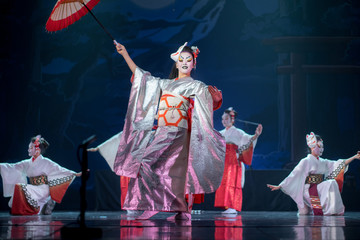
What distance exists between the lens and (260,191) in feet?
22.6

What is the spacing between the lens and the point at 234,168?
623cm

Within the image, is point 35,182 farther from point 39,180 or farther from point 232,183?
point 232,183

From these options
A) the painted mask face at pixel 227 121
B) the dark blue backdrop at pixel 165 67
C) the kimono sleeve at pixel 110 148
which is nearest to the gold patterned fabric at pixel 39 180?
the kimono sleeve at pixel 110 148

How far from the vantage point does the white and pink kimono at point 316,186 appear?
5.94 m

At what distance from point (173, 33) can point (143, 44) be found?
60cm

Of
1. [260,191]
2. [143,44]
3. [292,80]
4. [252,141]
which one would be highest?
[143,44]

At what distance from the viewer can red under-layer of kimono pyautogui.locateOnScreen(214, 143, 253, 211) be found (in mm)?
6105

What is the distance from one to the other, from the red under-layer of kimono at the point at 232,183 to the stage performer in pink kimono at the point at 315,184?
0.58m

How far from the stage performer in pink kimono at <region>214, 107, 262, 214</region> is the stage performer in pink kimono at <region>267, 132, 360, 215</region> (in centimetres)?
59

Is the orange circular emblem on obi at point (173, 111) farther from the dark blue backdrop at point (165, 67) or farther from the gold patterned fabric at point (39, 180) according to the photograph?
the dark blue backdrop at point (165, 67)

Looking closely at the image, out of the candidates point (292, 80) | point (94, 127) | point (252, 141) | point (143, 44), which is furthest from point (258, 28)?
point (94, 127)

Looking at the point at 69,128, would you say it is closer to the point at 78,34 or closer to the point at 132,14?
the point at 78,34

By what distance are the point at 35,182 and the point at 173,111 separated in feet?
8.90

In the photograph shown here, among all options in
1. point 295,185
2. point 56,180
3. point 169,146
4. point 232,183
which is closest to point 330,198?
point 295,185
